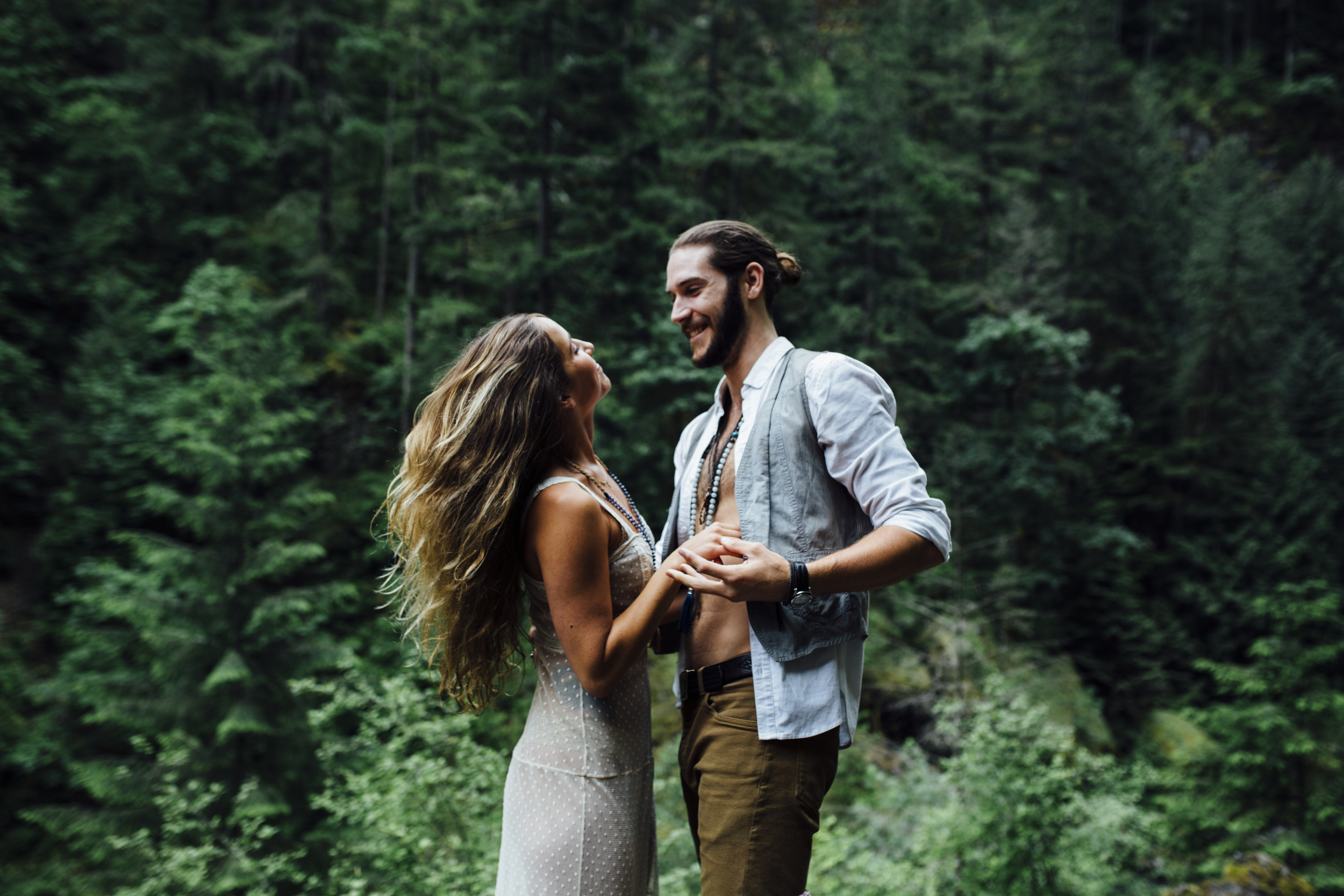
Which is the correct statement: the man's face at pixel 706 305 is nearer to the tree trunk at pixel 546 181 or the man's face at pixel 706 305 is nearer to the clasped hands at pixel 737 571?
the clasped hands at pixel 737 571

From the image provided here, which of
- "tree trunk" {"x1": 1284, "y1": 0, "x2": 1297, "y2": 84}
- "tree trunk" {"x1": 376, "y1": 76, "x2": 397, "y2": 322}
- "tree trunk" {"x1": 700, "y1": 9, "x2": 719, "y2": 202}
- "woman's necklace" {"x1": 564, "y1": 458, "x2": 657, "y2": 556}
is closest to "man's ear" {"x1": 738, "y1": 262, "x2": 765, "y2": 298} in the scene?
"woman's necklace" {"x1": 564, "y1": 458, "x2": 657, "y2": 556}

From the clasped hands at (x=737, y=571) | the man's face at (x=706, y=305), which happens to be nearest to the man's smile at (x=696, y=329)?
the man's face at (x=706, y=305)

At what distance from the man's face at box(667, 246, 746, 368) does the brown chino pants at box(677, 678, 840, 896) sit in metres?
0.86

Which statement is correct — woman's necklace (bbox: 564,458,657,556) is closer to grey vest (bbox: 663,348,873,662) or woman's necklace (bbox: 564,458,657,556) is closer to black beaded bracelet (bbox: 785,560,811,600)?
grey vest (bbox: 663,348,873,662)

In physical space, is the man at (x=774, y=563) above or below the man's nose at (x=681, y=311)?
below

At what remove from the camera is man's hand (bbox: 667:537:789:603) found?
62.9 inches

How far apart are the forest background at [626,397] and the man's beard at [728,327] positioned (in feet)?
9.09

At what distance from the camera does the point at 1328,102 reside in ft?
94.9

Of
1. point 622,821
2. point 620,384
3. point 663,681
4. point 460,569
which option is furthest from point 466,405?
point 620,384

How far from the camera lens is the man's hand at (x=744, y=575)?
160 cm

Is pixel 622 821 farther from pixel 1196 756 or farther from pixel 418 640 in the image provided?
pixel 1196 756

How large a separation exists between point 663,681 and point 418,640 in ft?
21.5

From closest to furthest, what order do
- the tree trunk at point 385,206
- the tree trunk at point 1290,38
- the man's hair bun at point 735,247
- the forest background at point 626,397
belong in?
the man's hair bun at point 735,247
the forest background at point 626,397
the tree trunk at point 385,206
the tree trunk at point 1290,38

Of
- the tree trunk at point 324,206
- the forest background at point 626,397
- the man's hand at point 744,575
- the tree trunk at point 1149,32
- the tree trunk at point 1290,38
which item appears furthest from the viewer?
the tree trunk at point 1149,32
